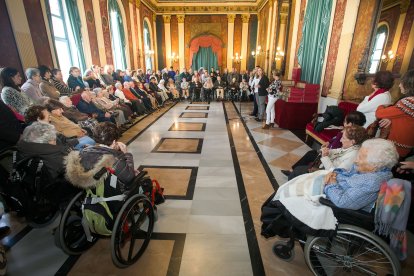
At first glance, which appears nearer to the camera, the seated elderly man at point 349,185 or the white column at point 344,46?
the seated elderly man at point 349,185

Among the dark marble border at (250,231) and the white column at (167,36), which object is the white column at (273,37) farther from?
the dark marble border at (250,231)

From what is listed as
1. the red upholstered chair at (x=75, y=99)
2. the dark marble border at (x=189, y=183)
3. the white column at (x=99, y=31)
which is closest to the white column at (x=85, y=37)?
the white column at (x=99, y=31)

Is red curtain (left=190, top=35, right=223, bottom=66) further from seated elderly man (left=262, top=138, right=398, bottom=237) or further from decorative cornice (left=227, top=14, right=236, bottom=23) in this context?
seated elderly man (left=262, top=138, right=398, bottom=237)

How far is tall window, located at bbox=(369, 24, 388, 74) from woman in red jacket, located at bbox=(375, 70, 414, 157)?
1.83 metres

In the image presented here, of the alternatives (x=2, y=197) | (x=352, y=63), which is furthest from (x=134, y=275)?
(x=352, y=63)

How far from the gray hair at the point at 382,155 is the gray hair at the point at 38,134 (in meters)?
2.46

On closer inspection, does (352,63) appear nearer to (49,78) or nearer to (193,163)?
(193,163)

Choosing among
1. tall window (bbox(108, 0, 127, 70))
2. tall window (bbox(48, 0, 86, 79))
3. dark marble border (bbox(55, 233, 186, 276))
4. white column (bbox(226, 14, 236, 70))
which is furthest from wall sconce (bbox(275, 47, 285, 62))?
dark marble border (bbox(55, 233, 186, 276))

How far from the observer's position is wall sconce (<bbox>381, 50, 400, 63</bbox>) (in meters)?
3.09

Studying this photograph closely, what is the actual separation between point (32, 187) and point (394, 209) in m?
2.57

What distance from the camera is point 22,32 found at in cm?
407

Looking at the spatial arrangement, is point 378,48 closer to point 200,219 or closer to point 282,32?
point 200,219

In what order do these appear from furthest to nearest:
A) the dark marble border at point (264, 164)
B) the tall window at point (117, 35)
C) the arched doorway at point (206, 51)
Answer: the arched doorway at point (206, 51) < the tall window at point (117, 35) < the dark marble border at point (264, 164)

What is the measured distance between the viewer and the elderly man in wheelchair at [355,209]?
1.26 m
